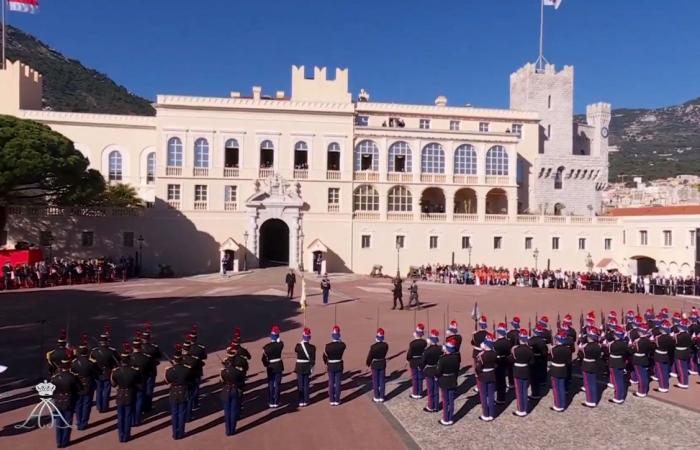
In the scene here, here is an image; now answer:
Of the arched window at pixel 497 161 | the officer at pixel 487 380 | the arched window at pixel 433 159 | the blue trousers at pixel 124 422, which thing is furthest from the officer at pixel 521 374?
the arched window at pixel 497 161

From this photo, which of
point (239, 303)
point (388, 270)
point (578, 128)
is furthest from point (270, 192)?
point (578, 128)

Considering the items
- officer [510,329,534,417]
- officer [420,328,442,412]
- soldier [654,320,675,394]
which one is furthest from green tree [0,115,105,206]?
soldier [654,320,675,394]

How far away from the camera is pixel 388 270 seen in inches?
1815

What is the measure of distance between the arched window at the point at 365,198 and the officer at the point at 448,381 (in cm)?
3448

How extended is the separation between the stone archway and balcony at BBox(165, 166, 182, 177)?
25.7 ft

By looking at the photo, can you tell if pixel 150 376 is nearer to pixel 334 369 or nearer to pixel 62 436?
pixel 62 436

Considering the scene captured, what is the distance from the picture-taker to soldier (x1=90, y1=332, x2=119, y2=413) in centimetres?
1215

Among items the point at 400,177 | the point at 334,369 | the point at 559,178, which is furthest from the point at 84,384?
the point at 559,178

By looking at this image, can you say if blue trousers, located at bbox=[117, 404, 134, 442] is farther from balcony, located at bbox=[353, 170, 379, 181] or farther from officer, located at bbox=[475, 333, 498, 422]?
balcony, located at bbox=[353, 170, 379, 181]

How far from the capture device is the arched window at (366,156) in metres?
46.6

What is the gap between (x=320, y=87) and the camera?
1941 inches

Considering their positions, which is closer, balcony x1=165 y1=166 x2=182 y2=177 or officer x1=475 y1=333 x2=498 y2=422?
officer x1=475 y1=333 x2=498 y2=422

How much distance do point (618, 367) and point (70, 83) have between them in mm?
133550

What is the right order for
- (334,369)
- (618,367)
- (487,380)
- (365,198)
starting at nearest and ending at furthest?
(487,380) < (334,369) < (618,367) < (365,198)
